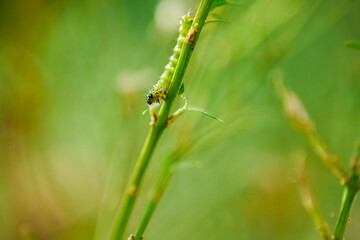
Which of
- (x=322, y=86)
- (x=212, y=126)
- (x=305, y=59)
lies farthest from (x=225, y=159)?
(x=212, y=126)

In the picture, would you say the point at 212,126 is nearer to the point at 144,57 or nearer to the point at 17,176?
the point at 144,57

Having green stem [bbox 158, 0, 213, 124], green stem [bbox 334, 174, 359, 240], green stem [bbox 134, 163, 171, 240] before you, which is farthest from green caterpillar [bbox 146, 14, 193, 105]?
green stem [bbox 334, 174, 359, 240]

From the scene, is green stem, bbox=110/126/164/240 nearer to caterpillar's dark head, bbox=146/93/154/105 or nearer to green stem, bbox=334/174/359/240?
caterpillar's dark head, bbox=146/93/154/105

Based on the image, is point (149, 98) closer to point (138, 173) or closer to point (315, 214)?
point (138, 173)

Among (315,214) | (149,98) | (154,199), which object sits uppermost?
(149,98)

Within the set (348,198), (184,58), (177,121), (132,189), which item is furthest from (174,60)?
(177,121)

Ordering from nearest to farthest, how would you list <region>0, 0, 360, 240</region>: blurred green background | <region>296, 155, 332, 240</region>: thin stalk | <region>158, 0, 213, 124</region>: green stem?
1. <region>158, 0, 213, 124</region>: green stem
2. <region>296, 155, 332, 240</region>: thin stalk
3. <region>0, 0, 360, 240</region>: blurred green background
